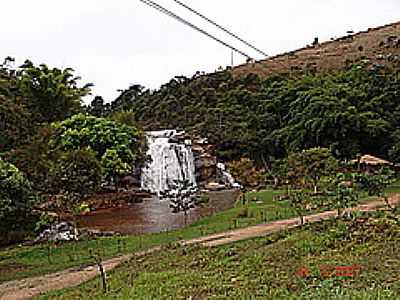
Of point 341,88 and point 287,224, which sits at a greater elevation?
point 341,88

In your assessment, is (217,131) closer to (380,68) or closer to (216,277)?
(380,68)

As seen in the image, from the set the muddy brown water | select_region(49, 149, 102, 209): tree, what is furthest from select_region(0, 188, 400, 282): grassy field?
the muddy brown water

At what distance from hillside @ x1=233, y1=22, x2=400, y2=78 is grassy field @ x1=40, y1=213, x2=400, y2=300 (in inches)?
1518

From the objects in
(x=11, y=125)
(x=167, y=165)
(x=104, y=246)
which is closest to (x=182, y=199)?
(x=104, y=246)

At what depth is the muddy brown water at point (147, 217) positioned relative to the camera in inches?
955

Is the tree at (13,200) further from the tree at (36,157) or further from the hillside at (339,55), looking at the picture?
the hillside at (339,55)

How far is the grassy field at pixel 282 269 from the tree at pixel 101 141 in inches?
663

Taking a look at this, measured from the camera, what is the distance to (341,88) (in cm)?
3359

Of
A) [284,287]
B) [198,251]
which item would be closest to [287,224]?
[198,251]

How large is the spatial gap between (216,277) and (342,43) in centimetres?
5847

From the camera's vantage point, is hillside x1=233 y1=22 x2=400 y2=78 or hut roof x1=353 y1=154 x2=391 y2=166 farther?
hillside x1=233 y1=22 x2=400 y2=78

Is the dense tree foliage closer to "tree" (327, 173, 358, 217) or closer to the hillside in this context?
the hillside

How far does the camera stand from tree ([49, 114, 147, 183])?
3203cm

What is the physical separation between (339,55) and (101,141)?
34.1 meters
